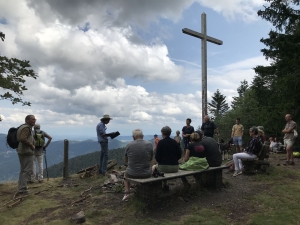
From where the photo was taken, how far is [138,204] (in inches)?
207

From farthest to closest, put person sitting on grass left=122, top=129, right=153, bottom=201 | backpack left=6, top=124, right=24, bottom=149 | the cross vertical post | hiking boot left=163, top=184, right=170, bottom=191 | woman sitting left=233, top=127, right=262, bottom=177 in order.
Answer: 1. the cross vertical post
2. woman sitting left=233, top=127, right=262, bottom=177
3. backpack left=6, top=124, right=24, bottom=149
4. hiking boot left=163, top=184, right=170, bottom=191
5. person sitting on grass left=122, top=129, right=153, bottom=201

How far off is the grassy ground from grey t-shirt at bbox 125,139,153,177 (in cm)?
66

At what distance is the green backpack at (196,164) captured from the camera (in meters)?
6.20

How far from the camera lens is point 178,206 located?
5465 mm

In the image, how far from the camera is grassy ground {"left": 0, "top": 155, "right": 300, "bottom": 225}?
189 inches

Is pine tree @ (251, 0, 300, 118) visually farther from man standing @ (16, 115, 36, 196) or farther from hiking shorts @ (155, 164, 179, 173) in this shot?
man standing @ (16, 115, 36, 196)

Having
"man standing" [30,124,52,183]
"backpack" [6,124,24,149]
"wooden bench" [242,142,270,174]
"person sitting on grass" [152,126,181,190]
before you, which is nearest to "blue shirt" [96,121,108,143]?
"man standing" [30,124,52,183]

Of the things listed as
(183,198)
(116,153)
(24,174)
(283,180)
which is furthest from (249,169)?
(116,153)


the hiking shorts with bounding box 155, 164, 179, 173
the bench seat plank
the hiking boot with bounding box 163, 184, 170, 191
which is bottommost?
the hiking boot with bounding box 163, 184, 170, 191

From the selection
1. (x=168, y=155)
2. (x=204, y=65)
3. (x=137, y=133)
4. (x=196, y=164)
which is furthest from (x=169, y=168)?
(x=204, y=65)

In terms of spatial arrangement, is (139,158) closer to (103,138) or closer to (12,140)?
(103,138)

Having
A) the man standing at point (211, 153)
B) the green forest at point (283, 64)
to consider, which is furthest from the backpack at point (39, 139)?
the green forest at point (283, 64)

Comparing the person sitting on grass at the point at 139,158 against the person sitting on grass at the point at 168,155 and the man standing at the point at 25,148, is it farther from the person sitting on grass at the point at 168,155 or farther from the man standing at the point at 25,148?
the man standing at the point at 25,148

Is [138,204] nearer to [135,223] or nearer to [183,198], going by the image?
[135,223]
